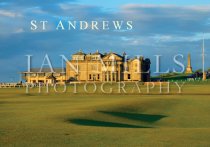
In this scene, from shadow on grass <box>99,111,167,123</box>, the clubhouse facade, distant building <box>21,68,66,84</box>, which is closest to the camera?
shadow on grass <box>99,111,167,123</box>

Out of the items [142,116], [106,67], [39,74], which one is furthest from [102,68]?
[142,116]

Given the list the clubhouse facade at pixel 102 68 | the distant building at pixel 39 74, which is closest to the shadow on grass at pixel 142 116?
the clubhouse facade at pixel 102 68

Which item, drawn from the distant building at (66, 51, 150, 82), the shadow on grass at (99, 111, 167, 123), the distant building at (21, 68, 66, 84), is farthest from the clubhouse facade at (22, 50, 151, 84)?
the shadow on grass at (99, 111, 167, 123)

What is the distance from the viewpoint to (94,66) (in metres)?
140

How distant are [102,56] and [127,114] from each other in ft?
353

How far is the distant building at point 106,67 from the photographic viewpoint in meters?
138

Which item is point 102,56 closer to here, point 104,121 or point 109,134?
point 104,121

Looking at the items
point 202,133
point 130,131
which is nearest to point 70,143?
point 130,131

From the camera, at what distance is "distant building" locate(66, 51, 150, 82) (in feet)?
452

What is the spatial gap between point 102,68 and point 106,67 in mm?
1226

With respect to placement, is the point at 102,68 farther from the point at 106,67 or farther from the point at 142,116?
the point at 142,116

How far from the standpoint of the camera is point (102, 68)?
453 ft

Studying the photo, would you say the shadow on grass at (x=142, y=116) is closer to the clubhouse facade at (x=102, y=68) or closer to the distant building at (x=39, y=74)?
the clubhouse facade at (x=102, y=68)

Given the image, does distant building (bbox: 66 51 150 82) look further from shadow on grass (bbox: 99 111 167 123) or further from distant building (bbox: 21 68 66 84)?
shadow on grass (bbox: 99 111 167 123)
